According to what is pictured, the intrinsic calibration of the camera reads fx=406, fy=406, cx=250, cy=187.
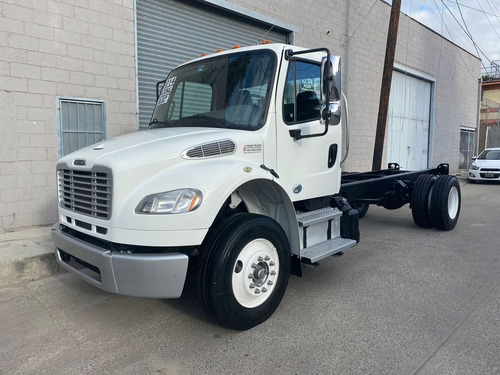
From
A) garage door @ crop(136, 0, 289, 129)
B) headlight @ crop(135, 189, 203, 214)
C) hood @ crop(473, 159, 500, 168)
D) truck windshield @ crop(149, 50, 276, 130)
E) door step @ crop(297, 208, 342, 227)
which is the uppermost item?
garage door @ crop(136, 0, 289, 129)

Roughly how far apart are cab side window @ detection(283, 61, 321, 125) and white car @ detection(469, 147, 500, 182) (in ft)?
49.9

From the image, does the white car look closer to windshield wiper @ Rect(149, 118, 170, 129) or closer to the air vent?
windshield wiper @ Rect(149, 118, 170, 129)

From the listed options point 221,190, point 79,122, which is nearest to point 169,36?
point 79,122

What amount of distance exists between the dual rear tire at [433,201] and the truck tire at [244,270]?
4498 millimetres

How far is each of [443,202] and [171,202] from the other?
5.84m

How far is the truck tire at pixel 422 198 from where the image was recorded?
743cm

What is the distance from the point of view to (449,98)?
73.7 ft

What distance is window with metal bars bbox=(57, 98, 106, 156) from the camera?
23.4 feet

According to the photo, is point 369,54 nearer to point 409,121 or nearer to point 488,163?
point 409,121

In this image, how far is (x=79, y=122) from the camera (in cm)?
737

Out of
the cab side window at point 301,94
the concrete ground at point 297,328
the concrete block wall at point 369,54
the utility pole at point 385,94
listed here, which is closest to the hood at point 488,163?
the concrete block wall at point 369,54

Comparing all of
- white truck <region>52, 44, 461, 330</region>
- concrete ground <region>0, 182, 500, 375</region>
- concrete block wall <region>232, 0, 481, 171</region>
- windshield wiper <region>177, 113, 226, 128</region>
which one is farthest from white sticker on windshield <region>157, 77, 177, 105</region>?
concrete block wall <region>232, 0, 481, 171</region>

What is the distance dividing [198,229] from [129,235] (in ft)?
1.73

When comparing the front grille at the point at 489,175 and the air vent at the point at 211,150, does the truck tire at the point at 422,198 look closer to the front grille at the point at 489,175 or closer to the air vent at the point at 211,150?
the air vent at the point at 211,150
